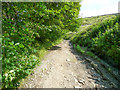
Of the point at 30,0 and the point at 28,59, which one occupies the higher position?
the point at 30,0

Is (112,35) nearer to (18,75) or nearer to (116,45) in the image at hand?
(116,45)

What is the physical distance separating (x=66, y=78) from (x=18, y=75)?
2165mm

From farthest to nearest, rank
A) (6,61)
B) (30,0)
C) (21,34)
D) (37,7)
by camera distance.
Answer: (37,7) → (30,0) → (21,34) → (6,61)

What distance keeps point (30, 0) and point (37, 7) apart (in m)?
0.35

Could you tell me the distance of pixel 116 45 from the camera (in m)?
4.51

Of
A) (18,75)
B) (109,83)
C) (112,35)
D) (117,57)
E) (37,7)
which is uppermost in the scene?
(37,7)

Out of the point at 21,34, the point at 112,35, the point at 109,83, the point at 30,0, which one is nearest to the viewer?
the point at 21,34

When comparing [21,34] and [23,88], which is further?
[23,88]

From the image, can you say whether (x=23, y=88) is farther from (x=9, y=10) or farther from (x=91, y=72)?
(x=91, y=72)

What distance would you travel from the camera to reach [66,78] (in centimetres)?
360

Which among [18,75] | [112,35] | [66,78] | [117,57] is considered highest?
[112,35]

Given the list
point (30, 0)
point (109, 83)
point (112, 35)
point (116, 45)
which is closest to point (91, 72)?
A: point (109, 83)

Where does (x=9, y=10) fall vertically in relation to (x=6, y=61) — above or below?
above

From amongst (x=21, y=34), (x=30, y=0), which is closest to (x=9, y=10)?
(x=21, y=34)
